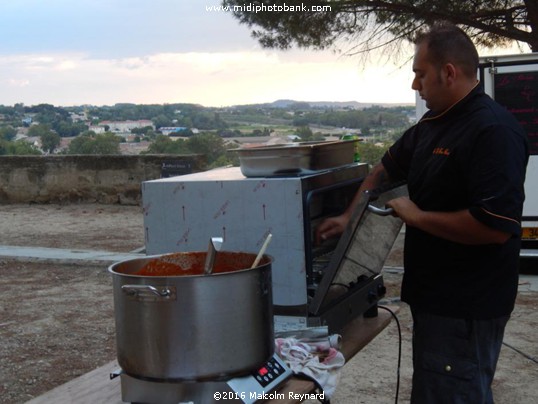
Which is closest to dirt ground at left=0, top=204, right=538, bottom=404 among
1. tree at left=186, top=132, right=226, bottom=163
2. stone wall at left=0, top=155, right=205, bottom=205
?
stone wall at left=0, top=155, right=205, bottom=205

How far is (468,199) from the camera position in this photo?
2.18 meters

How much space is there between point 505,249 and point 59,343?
12.9 ft

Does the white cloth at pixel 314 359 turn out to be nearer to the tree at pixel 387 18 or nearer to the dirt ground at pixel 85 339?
the dirt ground at pixel 85 339

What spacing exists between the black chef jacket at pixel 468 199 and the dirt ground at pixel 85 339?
1.96 meters

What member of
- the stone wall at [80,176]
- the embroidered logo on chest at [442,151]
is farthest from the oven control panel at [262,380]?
the stone wall at [80,176]

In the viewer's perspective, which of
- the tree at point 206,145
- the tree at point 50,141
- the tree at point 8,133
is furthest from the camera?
the tree at point 8,133

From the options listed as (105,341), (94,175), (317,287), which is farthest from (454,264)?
(94,175)

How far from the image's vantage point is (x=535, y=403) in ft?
13.3

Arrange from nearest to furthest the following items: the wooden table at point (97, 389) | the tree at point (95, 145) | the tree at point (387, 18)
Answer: the wooden table at point (97, 389), the tree at point (387, 18), the tree at point (95, 145)

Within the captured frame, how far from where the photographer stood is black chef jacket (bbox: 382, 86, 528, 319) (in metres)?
2.06

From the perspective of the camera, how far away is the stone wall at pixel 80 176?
12.8m

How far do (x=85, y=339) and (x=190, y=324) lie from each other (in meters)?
3.94

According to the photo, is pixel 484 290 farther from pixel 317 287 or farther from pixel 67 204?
pixel 67 204

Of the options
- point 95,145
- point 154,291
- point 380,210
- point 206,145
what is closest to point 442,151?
point 380,210
